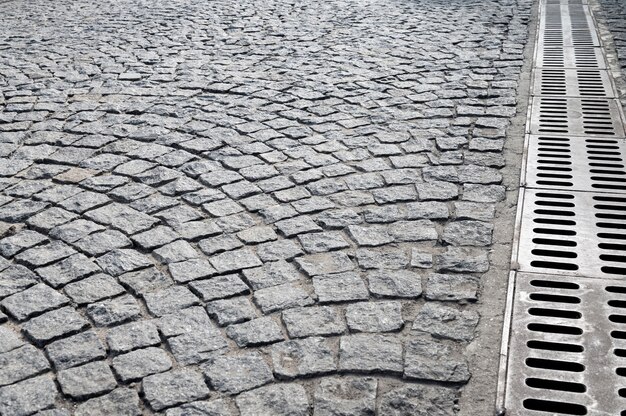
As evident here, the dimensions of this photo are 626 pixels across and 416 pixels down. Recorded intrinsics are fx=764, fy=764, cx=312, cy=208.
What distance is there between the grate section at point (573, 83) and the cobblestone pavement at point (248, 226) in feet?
0.91

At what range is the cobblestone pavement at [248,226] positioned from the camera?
2.82 metres

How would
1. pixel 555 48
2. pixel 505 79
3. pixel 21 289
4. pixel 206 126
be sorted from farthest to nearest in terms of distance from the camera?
pixel 555 48
pixel 505 79
pixel 206 126
pixel 21 289

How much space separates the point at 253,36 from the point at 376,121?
363cm

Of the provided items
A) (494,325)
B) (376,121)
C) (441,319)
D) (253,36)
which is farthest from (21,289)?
(253,36)

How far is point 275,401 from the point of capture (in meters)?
2.67

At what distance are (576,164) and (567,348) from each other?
207cm

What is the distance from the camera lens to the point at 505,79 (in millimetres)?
6602

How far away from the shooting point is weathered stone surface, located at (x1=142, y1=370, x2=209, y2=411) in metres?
2.68

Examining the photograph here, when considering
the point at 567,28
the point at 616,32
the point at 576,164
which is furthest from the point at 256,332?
the point at 567,28

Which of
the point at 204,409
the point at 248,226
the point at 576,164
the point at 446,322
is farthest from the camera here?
the point at 576,164

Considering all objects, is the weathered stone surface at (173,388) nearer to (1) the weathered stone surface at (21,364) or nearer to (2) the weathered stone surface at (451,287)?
(1) the weathered stone surface at (21,364)

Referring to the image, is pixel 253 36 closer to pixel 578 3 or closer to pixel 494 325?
pixel 578 3

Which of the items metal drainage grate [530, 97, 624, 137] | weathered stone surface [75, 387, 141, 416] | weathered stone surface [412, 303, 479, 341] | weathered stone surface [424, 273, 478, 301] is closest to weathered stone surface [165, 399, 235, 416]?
weathered stone surface [75, 387, 141, 416]

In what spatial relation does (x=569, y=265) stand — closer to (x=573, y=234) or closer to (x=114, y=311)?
(x=573, y=234)
